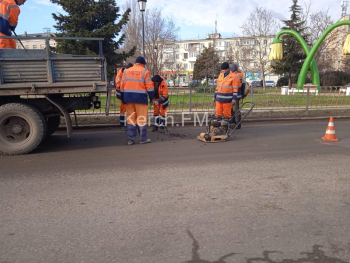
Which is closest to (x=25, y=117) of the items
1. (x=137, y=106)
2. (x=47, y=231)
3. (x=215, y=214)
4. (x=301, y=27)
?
(x=137, y=106)

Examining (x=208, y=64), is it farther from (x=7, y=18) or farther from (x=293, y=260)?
(x=293, y=260)

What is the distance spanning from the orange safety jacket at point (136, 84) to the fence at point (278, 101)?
4830 mm

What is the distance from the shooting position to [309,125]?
10258mm

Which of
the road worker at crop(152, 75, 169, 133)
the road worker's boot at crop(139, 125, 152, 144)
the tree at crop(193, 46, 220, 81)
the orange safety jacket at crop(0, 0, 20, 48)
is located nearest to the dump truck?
the orange safety jacket at crop(0, 0, 20, 48)

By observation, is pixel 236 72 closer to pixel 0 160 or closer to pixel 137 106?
pixel 137 106

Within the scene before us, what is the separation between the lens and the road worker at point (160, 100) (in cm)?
894

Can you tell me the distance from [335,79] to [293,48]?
539 centimetres

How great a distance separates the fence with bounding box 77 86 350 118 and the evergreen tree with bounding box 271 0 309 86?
62.4 ft

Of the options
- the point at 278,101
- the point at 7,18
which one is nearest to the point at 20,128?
the point at 7,18

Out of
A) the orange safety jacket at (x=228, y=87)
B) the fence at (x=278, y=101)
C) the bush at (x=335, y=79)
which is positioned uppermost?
the bush at (x=335, y=79)

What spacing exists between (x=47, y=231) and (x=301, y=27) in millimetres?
34662

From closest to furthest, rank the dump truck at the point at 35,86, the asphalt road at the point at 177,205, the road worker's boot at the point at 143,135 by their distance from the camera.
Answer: the asphalt road at the point at 177,205 → the dump truck at the point at 35,86 → the road worker's boot at the point at 143,135

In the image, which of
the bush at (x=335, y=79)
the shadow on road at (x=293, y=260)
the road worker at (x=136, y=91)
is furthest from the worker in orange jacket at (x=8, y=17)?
the bush at (x=335, y=79)

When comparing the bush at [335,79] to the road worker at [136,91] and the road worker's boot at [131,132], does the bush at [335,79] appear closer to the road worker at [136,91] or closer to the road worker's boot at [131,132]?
the road worker at [136,91]
